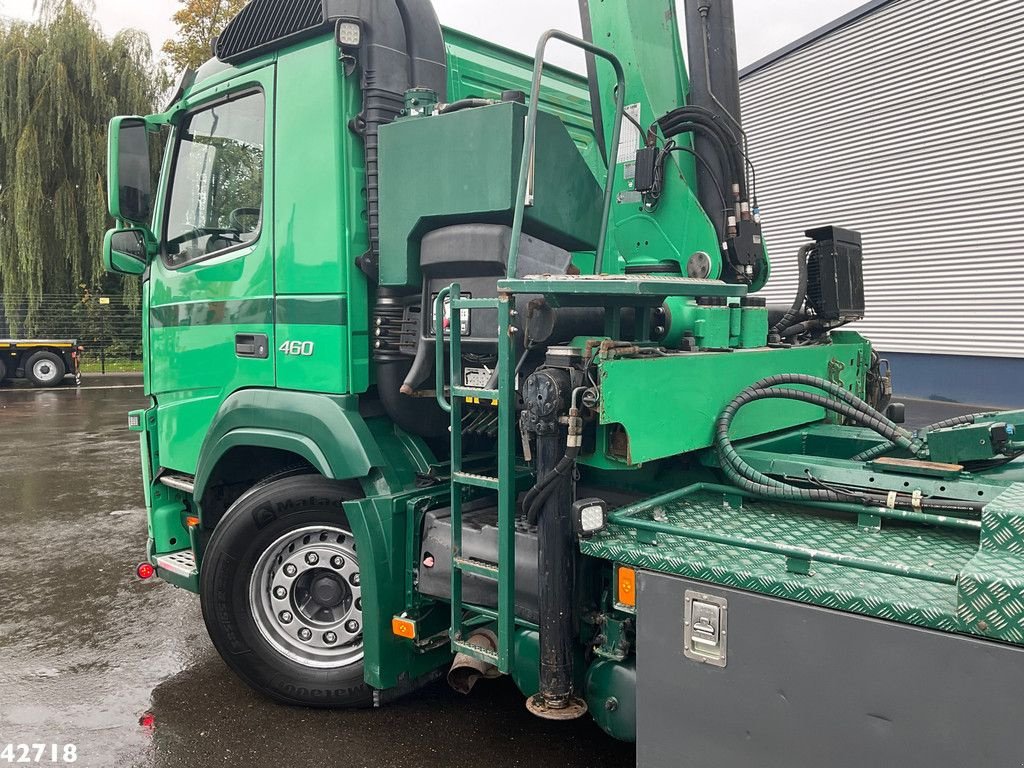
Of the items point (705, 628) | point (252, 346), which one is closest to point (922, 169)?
point (252, 346)

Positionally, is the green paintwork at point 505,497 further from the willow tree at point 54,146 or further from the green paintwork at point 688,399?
the willow tree at point 54,146

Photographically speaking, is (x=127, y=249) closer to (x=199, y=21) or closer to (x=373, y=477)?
(x=373, y=477)

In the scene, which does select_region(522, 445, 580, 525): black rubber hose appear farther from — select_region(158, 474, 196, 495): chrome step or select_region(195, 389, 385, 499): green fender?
select_region(158, 474, 196, 495): chrome step

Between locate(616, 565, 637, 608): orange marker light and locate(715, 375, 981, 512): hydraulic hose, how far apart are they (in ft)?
1.76

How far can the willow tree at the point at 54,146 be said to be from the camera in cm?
2009

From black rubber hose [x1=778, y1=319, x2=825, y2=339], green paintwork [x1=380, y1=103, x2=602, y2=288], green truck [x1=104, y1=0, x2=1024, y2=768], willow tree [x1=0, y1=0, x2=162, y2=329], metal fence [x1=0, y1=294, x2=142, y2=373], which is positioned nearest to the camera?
green truck [x1=104, y1=0, x2=1024, y2=768]

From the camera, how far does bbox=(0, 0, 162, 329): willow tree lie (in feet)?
65.9

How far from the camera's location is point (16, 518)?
23.4 ft

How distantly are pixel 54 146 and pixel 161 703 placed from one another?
20.4 metres

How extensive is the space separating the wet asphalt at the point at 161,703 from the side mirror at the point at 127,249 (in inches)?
81.0

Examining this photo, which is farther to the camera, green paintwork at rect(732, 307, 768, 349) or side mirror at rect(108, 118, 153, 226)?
side mirror at rect(108, 118, 153, 226)

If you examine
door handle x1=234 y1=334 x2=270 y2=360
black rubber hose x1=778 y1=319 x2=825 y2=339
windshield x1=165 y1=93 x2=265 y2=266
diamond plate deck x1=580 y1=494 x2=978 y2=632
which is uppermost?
windshield x1=165 y1=93 x2=265 y2=266

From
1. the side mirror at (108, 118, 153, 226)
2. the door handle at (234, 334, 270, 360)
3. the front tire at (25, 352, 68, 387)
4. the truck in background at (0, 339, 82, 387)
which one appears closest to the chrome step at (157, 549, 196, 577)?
the door handle at (234, 334, 270, 360)

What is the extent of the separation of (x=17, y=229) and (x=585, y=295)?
69.9 feet
